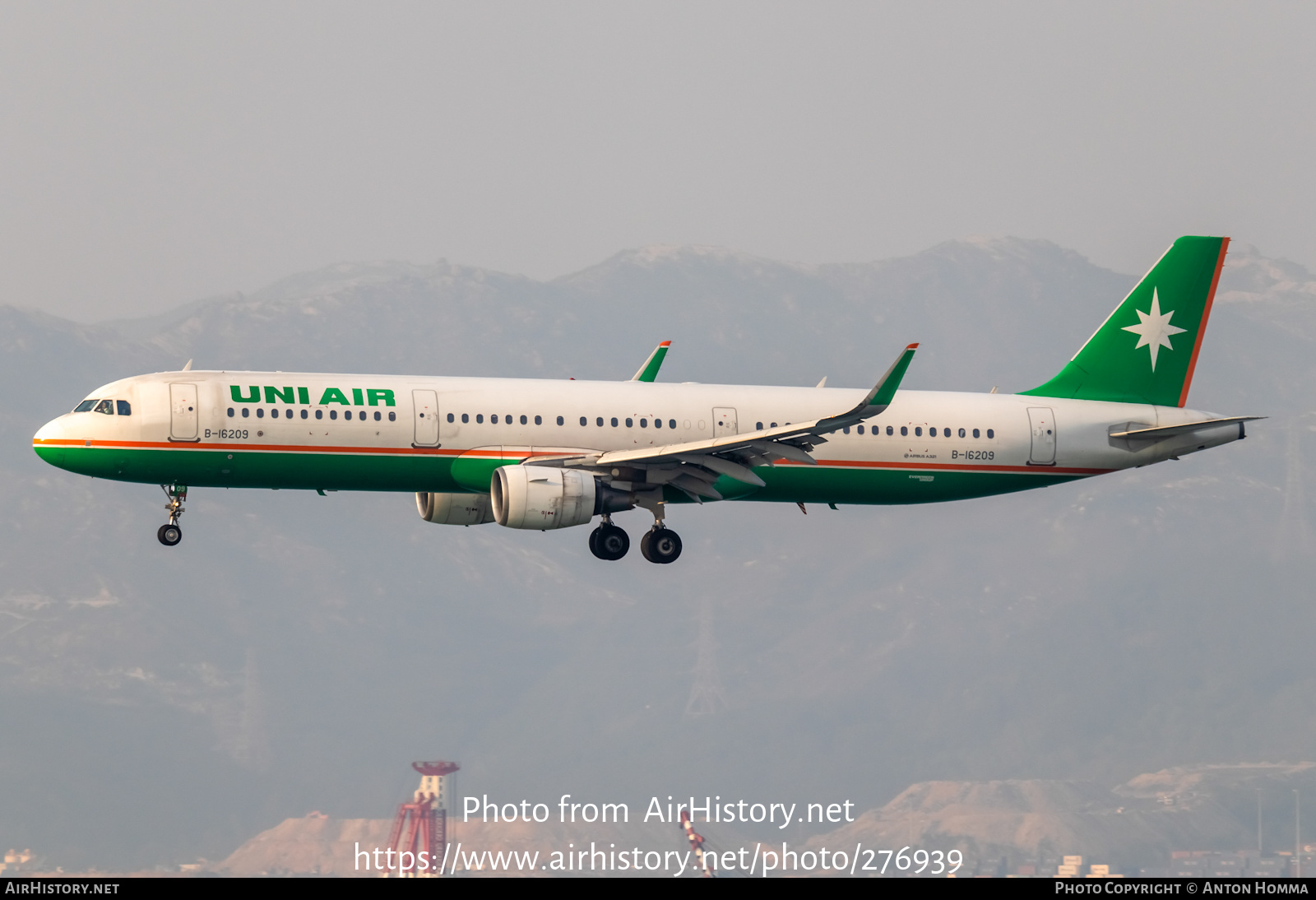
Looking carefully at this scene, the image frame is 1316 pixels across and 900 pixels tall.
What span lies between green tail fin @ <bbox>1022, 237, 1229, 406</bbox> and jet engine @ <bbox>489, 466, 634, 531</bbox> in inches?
704

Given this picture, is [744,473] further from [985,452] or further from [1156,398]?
[1156,398]

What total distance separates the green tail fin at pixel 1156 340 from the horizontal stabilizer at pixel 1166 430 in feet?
6.30

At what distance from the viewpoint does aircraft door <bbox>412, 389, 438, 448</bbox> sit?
55031 millimetres

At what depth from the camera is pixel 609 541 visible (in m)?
58.0

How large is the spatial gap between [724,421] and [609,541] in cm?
520

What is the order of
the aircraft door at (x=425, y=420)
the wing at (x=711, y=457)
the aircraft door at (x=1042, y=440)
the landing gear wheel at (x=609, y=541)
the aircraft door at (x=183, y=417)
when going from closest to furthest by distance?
the aircraft door at (x=183, y=417) < the wing at (x=711, y=457) < the aircraft door at (x=425, y=420) < the landing gear wheel at (x=609, y=541) < the aircraft door at (x=1042, y=440)

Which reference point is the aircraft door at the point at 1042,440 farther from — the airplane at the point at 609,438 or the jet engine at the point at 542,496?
the jet engine at the point at 542,496

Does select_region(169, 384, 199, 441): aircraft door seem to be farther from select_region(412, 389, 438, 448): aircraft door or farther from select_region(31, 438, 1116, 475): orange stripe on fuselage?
select_region(412, 389, 438, 448): aircraft door

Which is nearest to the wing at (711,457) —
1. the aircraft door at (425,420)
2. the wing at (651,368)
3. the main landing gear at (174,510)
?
the aircraft door at (425,420)

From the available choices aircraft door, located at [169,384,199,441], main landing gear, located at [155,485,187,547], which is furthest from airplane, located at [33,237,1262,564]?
main landing gear, located at [155,485,187,547]

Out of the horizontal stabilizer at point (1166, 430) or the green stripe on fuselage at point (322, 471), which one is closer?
the green stripe on fuselage at point (322, 471)

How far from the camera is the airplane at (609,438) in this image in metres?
53.9

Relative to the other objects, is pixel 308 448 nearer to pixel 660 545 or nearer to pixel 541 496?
pixel 541 496
